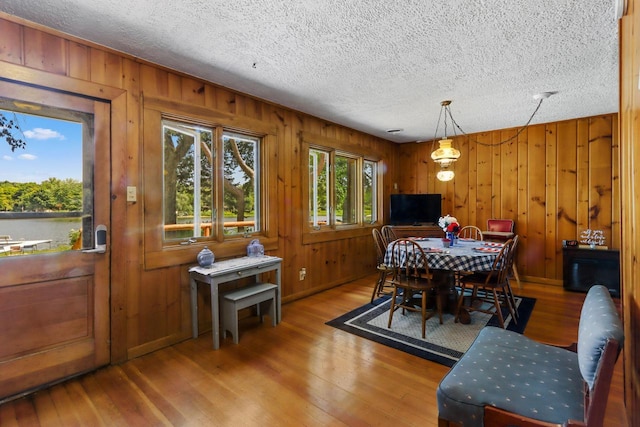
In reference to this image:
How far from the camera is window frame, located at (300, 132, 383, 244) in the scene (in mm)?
4117

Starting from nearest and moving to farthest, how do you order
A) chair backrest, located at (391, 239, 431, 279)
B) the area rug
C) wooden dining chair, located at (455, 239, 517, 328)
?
1. the area rug
2. wooden dining chair, located at (455, 239, 517, 328)
3. chair backrest, located at (391, 239, 431, 279)

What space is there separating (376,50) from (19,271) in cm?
298

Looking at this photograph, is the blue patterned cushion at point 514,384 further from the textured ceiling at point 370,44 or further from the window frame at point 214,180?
the window frame at point 214,180

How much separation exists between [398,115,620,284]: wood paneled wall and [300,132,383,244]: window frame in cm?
135

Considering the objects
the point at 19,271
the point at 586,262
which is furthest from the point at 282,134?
the point at 586,262

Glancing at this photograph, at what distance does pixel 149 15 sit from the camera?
195cm

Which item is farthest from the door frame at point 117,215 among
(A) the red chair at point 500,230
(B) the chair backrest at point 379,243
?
(A) the red chair at point 500,230

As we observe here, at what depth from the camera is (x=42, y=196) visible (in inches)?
85.7

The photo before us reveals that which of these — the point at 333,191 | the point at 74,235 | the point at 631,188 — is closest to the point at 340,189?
the point at 333,191

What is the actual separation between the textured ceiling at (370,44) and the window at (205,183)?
57 centimetres

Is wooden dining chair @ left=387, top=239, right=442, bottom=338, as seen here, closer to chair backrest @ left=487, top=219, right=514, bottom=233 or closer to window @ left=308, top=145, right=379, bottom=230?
window @ left=308, top=145, right=379, bottom=230

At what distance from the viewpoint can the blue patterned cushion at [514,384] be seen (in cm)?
123

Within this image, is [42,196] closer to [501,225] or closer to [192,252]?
[192,252]

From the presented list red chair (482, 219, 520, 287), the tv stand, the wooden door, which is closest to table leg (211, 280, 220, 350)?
the wooden door
